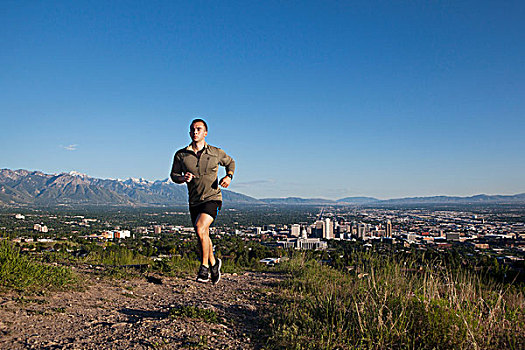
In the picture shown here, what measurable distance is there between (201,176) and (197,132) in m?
0.64

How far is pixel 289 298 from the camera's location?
5.14 m

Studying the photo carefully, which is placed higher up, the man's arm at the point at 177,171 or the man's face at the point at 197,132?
the man's face at the point at 197,132

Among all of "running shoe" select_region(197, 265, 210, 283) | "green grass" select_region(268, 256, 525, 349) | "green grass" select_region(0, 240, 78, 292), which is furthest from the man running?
"green grass" select_region(0, 240, 78, 292)

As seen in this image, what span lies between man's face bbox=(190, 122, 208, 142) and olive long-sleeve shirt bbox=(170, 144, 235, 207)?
5.9 inches

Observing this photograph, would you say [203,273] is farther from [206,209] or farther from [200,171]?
[200,171]

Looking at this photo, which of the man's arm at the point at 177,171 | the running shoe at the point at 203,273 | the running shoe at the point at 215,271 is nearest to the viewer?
the man's arm at the point at 177,171

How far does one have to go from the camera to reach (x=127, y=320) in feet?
12.1

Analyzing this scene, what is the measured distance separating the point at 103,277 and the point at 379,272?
431 centimetres

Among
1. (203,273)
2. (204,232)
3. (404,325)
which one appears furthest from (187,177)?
(404,325)

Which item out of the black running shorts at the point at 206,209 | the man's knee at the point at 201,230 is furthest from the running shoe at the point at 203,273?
the black running shorts at the point at 206,209

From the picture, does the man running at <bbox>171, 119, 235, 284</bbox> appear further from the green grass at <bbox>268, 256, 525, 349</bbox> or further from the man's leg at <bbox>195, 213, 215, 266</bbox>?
the green grass at <bbox>268, 256, 525, 349</bbox>

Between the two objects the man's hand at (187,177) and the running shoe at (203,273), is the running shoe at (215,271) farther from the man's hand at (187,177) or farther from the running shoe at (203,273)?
the man's hand at (187,177)

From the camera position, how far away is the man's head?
17.6ft

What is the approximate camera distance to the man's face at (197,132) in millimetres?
5348
